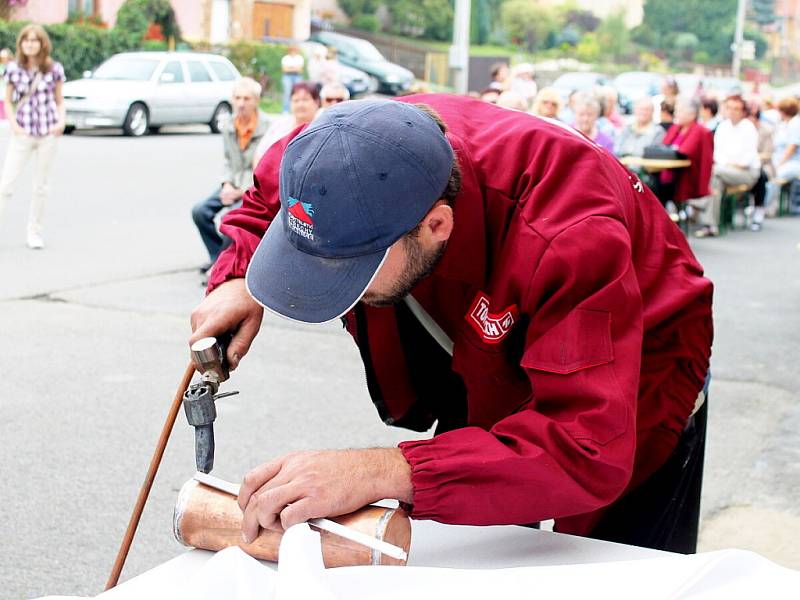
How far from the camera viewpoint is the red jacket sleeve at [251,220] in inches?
82.5

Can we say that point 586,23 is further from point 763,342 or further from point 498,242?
point 498,242

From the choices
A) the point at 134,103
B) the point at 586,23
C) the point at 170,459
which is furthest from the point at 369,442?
the point at 586,23

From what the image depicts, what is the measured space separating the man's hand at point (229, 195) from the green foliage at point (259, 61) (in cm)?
2203

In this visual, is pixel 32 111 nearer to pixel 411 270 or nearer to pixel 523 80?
pixel 411 270

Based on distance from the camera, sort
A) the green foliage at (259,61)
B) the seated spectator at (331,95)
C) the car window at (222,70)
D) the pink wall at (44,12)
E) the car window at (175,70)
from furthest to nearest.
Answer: the green foliage at (259,61)
the pink wall at (44,12)
the car window at (222,70)
the car window at (175,70)
the seated spectator at (331,95)

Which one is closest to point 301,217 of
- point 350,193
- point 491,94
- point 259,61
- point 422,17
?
point 350,193

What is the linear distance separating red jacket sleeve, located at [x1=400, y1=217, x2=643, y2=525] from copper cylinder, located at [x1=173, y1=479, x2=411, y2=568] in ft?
0.22

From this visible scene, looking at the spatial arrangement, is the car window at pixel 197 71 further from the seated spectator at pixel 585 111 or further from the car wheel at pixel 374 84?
the seated spectator at pixel 585 111

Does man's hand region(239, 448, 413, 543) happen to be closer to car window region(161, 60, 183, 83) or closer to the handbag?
the handbag

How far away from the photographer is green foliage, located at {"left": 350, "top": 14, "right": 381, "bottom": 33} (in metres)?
50.8

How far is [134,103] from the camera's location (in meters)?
A: 18.0

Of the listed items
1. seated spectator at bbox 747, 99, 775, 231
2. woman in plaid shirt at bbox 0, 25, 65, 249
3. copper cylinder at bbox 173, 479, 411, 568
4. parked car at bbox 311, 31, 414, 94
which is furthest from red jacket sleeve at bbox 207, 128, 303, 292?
parked car at bbox 311, 31, 414, 94

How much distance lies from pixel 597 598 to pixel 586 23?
7145 centimetres

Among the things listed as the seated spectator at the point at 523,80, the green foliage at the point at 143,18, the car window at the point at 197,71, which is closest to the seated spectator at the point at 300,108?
the seated spectator at the point at 523,80
